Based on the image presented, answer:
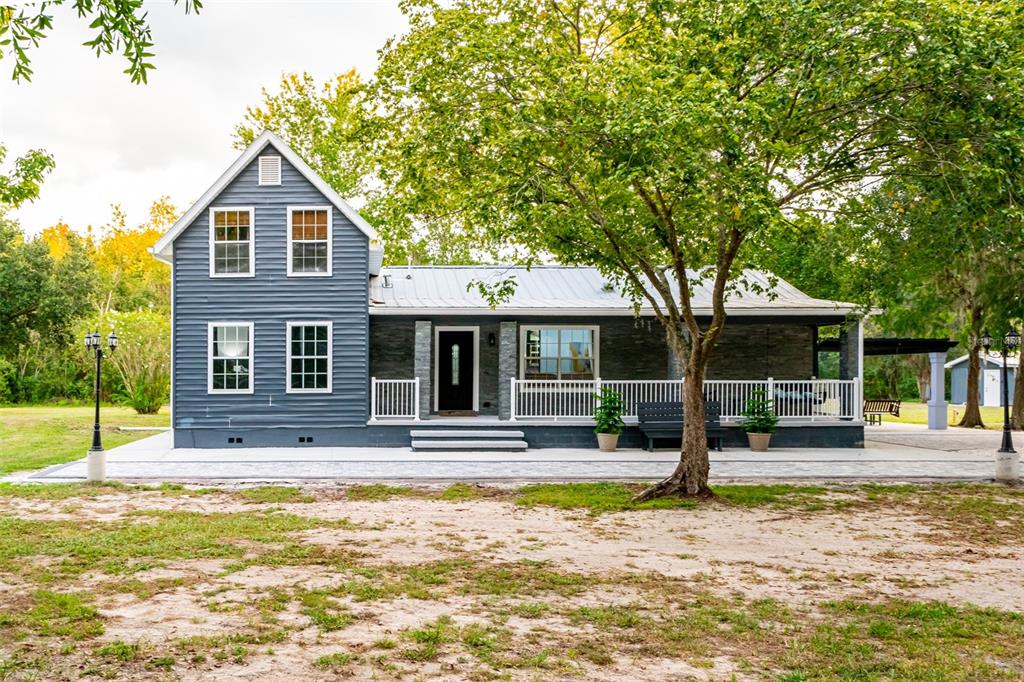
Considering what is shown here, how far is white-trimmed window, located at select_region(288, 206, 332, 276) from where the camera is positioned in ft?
59.2

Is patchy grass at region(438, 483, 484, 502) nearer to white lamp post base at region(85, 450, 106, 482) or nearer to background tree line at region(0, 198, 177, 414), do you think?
white lamp post base at region(85, 450, 106, 482)

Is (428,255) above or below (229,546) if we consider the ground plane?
above

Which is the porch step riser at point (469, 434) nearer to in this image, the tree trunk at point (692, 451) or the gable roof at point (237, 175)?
the gable roof at point (237, 175)

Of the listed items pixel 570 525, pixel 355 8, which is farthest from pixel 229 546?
pixel 355 8

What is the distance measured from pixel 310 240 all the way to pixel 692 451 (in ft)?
33.6

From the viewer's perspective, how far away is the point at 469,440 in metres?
17.6

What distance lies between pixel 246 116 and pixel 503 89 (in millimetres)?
25120

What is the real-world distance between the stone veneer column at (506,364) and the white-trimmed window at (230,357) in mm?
5521

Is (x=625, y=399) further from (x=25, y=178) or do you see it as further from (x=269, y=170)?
(x=25, y=178)

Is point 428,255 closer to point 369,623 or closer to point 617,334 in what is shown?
point 617,334

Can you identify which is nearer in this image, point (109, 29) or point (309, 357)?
point (109, 29)

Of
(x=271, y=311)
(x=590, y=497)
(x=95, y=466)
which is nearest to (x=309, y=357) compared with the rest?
(x=271, y=311)

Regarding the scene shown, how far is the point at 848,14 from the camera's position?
30.0 feet

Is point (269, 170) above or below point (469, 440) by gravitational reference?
above
